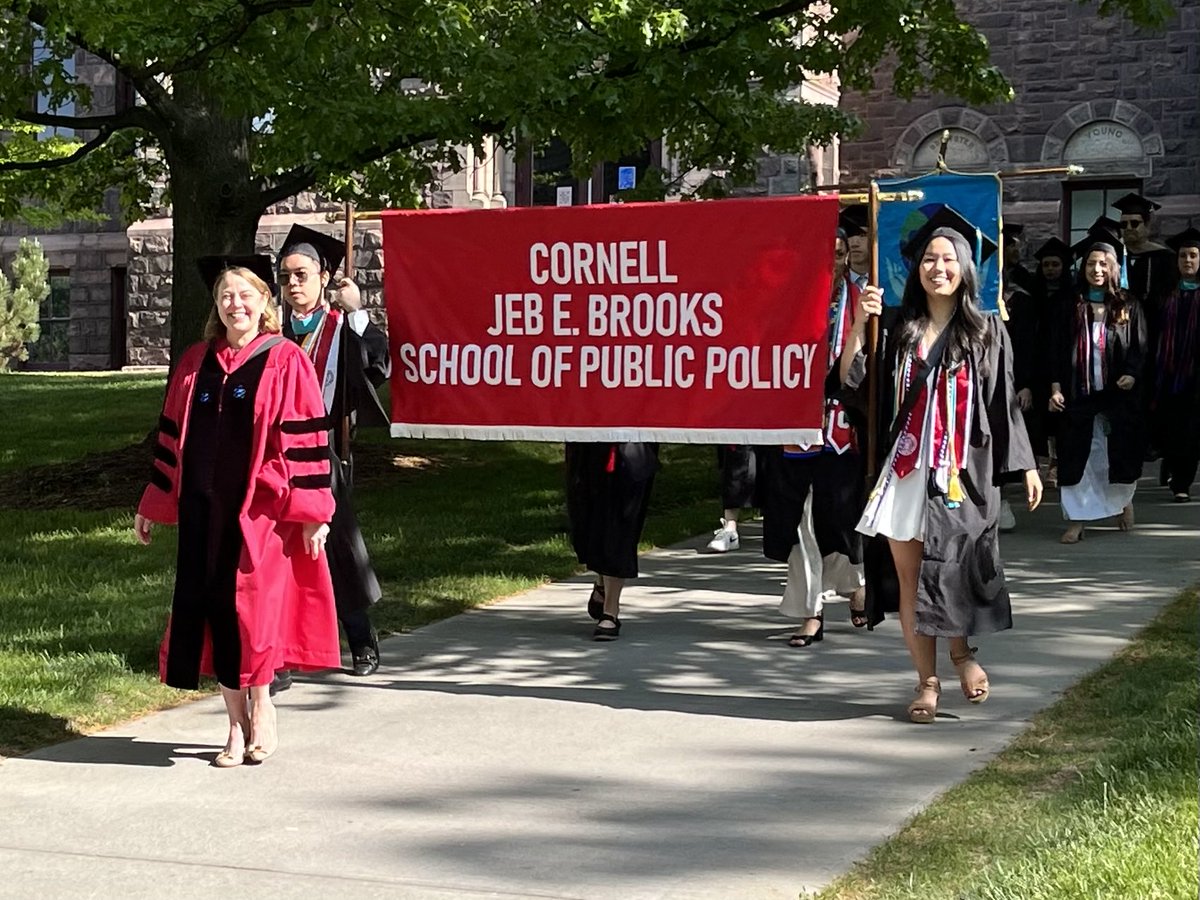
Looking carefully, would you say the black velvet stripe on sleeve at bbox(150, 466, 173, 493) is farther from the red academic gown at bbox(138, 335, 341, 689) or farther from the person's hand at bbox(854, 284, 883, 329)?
the person's hand at bbox(854, 284, 883, 329)

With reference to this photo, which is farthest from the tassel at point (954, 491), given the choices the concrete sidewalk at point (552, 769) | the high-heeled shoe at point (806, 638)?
the high-heeled shoe at point (806, 638)

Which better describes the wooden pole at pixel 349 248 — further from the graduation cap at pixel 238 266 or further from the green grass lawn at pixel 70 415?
the green grass lawn at pixel 70 415

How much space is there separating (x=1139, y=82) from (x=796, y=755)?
21137 mm

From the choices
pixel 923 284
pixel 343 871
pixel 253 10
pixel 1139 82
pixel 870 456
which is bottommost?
pixel 343 871

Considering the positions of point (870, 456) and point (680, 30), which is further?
point (680, 30)

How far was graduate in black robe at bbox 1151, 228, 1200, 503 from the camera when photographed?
14.1m

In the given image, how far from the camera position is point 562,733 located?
686 cm

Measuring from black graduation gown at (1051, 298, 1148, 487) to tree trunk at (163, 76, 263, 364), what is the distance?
686 cm

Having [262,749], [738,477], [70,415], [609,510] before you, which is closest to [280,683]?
[262,749]

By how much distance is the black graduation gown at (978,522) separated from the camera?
6.90 metres

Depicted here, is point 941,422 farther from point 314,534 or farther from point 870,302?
point 314,534

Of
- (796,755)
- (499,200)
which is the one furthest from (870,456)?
(499,200)

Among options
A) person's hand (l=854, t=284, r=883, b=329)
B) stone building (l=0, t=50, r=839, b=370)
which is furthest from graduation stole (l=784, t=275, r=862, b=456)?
stone building (l=0, t=50, r=839, b=370)

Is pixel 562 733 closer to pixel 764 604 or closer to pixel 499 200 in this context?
pixel 764 604
